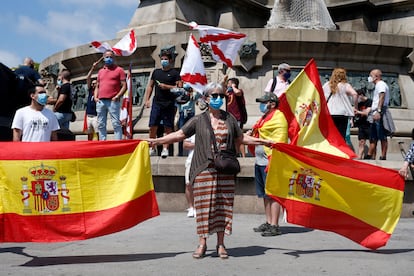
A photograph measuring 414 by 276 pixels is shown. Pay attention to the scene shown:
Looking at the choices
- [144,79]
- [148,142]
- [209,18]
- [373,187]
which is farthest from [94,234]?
[209,18]

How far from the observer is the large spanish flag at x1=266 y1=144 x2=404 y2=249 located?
6770mm

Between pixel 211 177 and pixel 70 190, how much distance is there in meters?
1.45

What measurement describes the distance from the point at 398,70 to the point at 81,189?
10.6 m

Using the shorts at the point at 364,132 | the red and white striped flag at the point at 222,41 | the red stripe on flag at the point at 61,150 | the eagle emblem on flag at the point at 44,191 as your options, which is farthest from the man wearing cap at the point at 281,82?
the eagle emblem on flag at the point at 44,191

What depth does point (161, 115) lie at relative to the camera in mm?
10891

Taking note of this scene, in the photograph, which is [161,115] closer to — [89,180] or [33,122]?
[33,122]

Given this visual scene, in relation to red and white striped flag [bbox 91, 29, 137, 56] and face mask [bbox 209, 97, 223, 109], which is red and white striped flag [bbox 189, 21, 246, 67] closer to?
red and white striped flag [bbox 91, 29, 137, 56]

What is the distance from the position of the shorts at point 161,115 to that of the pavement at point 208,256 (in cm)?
303

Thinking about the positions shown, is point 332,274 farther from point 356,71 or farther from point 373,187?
point 356,71

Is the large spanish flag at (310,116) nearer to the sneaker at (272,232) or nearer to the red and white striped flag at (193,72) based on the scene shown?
the sneaker at (272,232)

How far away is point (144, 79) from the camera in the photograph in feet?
48.6

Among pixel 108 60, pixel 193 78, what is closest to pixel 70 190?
pixel 193 78

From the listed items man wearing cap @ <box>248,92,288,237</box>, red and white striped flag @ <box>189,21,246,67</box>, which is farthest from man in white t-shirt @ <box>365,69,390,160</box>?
man wearing cap @ <box>248,92,288,237</box>

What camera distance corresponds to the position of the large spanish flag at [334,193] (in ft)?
22.2
